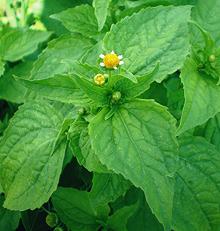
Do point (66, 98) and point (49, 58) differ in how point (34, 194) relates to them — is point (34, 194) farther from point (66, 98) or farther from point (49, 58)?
point (49, 58)

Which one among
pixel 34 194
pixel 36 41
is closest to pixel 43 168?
pixel 34 194

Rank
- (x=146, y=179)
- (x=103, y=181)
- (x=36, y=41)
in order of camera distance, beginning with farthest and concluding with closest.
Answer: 1. (x=36, y=41)
2. (x=103, y=181)
3. (x=146, y=179)

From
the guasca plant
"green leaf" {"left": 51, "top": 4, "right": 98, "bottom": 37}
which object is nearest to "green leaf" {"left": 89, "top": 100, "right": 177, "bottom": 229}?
the guasca plant

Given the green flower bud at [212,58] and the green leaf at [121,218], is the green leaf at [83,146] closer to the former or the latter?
Result: the green leaf at [121,218]

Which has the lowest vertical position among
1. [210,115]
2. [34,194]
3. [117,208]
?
[117,208]

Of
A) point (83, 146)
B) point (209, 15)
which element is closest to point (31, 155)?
point (83, 146)

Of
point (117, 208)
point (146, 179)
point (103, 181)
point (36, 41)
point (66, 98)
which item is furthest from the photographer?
point (36, 41)

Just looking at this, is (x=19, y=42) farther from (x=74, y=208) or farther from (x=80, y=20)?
(x=74, y=208)

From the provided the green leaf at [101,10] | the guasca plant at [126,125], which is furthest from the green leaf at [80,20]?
the green leaf at [101,10]
